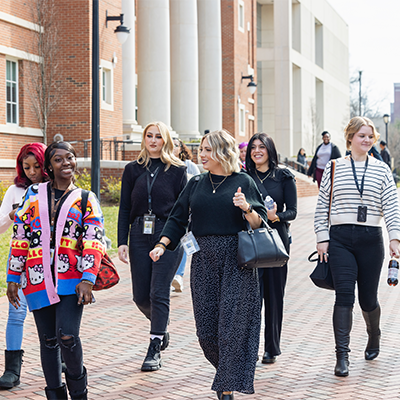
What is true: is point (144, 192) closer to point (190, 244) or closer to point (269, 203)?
point (269, 203)

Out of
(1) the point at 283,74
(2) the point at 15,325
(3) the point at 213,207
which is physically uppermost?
(1) the point at 283,74

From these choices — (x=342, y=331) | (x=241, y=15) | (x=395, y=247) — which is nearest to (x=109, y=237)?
(x=342, y=331)

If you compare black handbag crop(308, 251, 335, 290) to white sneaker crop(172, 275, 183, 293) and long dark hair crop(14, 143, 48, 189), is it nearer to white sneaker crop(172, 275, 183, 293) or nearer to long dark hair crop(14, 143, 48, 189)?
long dark hair crop(14, 143, 48, 189)

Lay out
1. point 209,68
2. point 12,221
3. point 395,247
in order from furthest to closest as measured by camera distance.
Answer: point 209,68 < point 395,247 < point 12,221

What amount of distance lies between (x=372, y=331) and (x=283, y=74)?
47.9 meters

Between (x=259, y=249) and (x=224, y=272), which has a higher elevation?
(x=259, y=249)

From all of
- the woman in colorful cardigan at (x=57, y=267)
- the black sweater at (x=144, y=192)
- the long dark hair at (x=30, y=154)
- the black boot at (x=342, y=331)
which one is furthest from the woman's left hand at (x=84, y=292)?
the black boot at (x=342, y=331)

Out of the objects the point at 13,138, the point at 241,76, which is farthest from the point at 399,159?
the point at 13,138

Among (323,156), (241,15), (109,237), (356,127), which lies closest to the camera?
(356,127)

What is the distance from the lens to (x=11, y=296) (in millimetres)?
4238

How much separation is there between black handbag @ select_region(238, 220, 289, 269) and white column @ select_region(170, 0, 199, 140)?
83.2 ft

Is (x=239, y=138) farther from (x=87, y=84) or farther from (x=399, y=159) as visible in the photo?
(x=399, y=159)

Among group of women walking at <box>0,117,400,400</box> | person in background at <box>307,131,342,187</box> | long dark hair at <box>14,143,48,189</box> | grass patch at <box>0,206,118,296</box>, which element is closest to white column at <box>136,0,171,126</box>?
grass patch at <box>0,206,118,296</box>

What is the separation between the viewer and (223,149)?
4.48 meters
